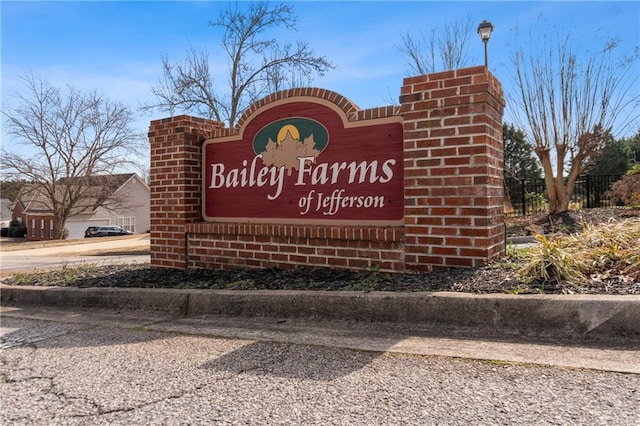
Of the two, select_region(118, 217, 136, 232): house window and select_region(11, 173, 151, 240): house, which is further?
select_region(118, 217, 136, 232): house window

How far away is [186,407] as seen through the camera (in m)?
2.46

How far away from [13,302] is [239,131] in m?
3.78

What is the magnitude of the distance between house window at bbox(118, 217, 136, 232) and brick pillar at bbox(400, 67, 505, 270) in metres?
53.3

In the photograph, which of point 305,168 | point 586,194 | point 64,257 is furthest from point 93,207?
point 305,168

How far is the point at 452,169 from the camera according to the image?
428cm

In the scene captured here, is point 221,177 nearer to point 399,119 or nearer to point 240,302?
point 240,302

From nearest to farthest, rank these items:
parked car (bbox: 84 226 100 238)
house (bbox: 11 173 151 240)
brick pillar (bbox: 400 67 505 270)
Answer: brick pillar (bbox: 400 67 505 270), house (bbox: 11 173 151 240), parked car (bbox: 84 226 100 238)

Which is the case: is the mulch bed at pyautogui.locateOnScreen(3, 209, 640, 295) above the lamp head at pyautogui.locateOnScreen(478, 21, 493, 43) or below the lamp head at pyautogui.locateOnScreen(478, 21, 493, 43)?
below

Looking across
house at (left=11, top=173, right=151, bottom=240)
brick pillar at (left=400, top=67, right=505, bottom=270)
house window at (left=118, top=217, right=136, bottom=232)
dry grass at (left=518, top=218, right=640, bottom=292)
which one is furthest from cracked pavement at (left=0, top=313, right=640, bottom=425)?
house window at (left=118, top=217, right=136, bottom=232)

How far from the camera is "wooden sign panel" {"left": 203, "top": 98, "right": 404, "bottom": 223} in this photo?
4.78m

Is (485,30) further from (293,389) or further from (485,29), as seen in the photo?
(293,389)

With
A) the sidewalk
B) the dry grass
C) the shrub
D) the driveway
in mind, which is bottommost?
the driveway

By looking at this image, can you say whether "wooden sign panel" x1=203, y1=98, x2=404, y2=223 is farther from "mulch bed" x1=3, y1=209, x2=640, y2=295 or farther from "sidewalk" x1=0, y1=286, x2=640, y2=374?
"sidewalk" x1=0, y1=286, x2=640, y2=374

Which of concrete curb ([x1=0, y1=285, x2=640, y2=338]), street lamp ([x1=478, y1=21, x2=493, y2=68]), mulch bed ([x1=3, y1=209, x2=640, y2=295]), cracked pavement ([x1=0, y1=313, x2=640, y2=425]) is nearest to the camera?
cracked pavement ([x1=0, y1=313, x2=640, y2=425])
